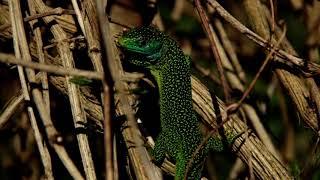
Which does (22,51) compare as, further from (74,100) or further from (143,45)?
(143,45)

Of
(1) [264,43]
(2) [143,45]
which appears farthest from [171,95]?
(1) [264,43]

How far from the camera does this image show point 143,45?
2.71 m

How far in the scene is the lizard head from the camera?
2555 millimetres

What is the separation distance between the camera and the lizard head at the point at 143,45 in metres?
2.55

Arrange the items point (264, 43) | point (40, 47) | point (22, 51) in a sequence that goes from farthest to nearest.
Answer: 1. point (264, 43)
2. point (40, 47)
3. point (22, 51)

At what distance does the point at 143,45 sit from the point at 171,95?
0.31 metres

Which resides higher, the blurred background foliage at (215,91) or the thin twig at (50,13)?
the thin twig at (50,13)

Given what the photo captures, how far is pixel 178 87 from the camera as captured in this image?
8.54 ft

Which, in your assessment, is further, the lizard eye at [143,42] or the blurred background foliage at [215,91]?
the blurred background foliage at [215,91]

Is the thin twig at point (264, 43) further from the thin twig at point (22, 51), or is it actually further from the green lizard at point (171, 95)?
the thin twig at point (22, 51)

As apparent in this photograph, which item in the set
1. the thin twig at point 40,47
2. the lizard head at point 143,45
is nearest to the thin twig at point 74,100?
the thin twig at point 40,47

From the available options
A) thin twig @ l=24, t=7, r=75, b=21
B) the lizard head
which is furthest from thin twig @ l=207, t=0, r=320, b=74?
thin twig @ l=24, t=7, r=75, b=21

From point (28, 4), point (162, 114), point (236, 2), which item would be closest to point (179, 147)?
point (162, 114)

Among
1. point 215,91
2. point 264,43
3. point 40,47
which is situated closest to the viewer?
point 40,47
